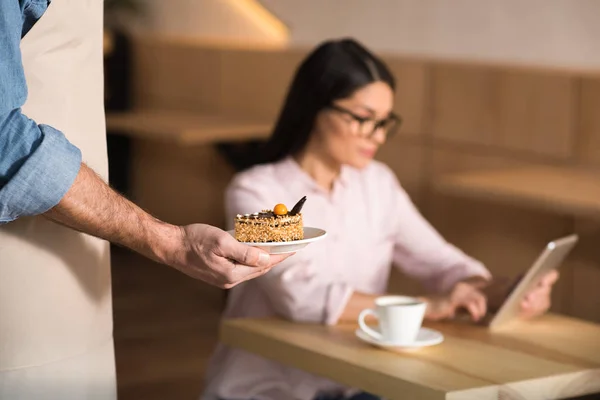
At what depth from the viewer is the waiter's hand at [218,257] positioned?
63.5 inches

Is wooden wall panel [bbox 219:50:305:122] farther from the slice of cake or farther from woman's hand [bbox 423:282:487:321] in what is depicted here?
the slice of cake

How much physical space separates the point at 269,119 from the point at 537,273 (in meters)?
3.04

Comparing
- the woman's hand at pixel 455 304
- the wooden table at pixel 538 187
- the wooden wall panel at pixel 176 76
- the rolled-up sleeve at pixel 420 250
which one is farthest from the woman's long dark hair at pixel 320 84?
the wooden wall panel at pixel 176 76

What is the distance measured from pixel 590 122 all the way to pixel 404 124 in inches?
37.6

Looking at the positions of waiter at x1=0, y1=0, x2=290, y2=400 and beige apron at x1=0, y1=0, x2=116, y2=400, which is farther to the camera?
beige apron at x1=0, y1=0, x2=116, y2=400

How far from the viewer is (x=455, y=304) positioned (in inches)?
96.4

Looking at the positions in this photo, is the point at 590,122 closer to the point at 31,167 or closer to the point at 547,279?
the point at 547,279

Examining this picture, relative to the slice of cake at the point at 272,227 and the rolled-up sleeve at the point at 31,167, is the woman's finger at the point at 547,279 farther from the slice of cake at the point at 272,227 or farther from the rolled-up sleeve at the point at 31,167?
the rolled-up sleeve at the point at 31,167

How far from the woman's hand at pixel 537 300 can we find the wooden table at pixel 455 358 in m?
0.03

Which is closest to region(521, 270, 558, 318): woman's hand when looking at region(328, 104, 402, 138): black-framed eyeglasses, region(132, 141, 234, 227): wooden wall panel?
region(328, 104, 402, 138): black-framed eyeglasses

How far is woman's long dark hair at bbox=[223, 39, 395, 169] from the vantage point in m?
2.63

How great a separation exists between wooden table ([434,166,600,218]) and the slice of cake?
1635 mm

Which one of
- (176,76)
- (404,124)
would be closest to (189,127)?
(176,76)

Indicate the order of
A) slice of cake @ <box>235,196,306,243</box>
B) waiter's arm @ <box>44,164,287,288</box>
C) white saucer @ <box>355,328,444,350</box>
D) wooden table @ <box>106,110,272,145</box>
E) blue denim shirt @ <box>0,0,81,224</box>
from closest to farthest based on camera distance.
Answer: blue denim shirt @ <box>0,0,81,224</box> → waiter's arm @ <box>44,164,287,288</box> → slice of cake @ <box>235,196,306,243</box> → white saucer @ <box>355,328,444,350</box> → wooden table @ <box>106,110,272,145</box>
